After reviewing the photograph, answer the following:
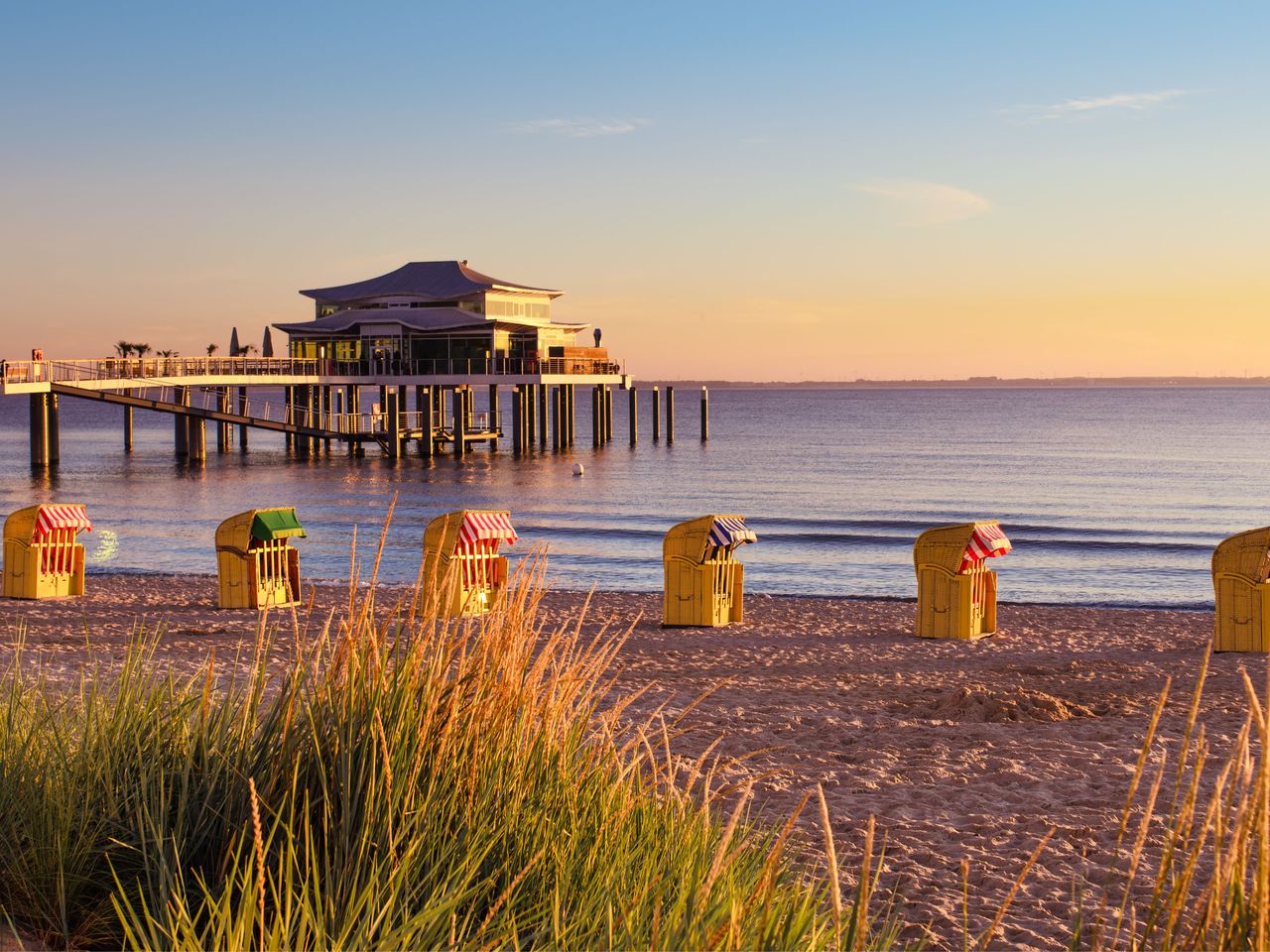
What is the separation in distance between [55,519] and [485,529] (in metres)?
5.42

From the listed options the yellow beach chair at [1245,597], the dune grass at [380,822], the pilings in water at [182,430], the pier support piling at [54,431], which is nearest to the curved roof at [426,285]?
the pilings in water at [182,430]

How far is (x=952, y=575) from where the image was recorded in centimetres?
1302

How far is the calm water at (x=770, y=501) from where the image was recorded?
22031 millimetres

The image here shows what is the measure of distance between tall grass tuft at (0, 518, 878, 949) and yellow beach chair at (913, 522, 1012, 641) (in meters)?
9.14

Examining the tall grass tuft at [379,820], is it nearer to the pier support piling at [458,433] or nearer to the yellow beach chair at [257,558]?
the yellow beach chair at [257,558]

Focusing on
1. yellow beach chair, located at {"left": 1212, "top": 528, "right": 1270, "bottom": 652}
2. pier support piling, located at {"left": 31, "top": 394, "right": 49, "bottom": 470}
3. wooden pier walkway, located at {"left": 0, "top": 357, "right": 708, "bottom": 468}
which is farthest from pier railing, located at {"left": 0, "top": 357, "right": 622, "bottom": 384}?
yellow beach chair, located at {"left": 1212, "top": 528, "right": 1270, "bottom": 652}

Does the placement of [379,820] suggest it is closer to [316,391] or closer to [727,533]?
[727,533]

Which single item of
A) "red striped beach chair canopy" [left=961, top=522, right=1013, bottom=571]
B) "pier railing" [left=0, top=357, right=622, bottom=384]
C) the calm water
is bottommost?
the calm water

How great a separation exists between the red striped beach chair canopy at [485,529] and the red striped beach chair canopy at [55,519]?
4932mm

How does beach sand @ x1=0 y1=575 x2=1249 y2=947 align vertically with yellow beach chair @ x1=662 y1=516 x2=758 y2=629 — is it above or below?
below

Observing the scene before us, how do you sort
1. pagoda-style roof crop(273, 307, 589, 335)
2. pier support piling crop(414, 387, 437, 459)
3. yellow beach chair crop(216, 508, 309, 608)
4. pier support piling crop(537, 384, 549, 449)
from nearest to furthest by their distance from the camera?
yellow beach chair crop(216, 508, 309, 608), pier support piling crop(414, 387, 437, 459), pagoda-style roof crop(273, 307, 589, 335), pier support piling crop(537, 384, 549, 449)

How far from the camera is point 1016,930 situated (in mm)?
5297

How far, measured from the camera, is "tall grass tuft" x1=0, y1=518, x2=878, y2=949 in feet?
10.7

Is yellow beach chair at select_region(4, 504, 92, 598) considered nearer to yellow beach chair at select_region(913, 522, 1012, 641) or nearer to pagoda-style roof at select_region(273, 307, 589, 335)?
yellow beach chair at select_region(913, 522, 1012, 641)
